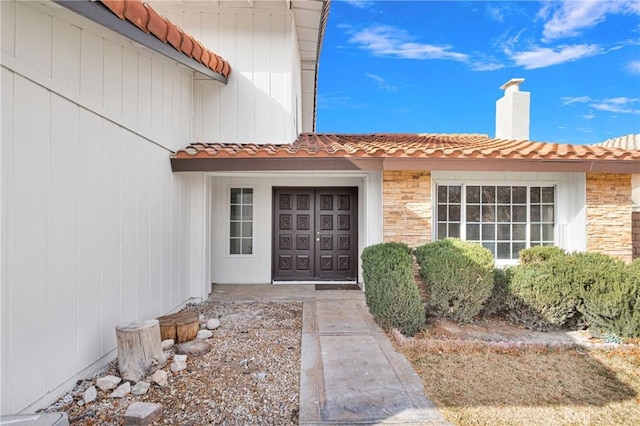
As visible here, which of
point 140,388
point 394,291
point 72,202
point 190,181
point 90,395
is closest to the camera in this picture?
point 90,395

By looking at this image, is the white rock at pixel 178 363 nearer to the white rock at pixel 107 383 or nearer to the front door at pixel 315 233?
the white rock at pixel 107 383

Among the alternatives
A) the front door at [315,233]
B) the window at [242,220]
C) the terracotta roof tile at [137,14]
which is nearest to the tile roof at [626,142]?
the front door at [315,233]

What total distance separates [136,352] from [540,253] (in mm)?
7261

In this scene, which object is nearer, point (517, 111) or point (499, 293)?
point (499, 293)

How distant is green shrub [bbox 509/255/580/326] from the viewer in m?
5.43

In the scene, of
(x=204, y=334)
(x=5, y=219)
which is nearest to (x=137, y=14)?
(x=5, y=219)

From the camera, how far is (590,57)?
47.3ft

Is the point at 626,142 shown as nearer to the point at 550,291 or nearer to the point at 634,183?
the point at 634,183

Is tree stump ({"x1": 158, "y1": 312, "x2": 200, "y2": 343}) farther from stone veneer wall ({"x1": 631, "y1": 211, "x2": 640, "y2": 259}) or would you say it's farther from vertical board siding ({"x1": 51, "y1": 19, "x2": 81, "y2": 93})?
stone veneer wall ({"x1": 631, "y1": 211, "x2": 640, "y2": 259})

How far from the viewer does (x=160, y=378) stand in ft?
13.1

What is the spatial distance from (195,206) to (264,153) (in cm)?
224

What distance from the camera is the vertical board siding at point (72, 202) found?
10.3 feet

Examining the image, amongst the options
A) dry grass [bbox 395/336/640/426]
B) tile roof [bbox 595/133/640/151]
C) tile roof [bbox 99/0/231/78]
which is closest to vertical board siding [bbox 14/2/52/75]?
tile roof [bbox 99/0/231/78]

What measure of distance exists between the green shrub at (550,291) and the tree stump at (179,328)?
204 inches
